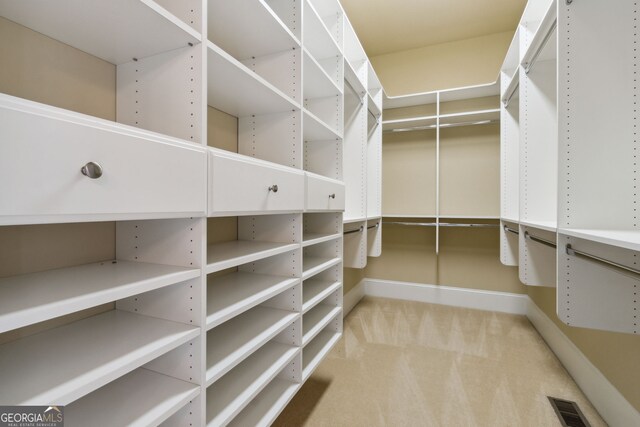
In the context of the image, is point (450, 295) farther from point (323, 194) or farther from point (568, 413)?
point (323, 194)

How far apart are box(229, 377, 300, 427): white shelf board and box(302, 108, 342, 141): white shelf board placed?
4.07 feet

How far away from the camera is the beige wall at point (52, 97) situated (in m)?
0.71

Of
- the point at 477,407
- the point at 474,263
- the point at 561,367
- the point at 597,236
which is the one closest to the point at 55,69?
the point at 597,236

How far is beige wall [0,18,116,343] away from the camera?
28.1 inches

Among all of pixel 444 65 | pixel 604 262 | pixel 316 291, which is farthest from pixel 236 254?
pixel 444 65

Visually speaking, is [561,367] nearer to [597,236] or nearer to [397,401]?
[397,401]

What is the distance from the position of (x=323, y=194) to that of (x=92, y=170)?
43.3 inches

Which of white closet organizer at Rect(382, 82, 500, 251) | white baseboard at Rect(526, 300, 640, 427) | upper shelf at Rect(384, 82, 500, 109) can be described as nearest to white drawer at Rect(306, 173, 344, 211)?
white closet organizer at Rect(382, 82, 500, 251)

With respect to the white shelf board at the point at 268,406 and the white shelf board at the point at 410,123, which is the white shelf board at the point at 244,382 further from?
the white shelf board at the point at 410,123

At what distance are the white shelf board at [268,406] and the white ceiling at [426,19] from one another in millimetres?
2874

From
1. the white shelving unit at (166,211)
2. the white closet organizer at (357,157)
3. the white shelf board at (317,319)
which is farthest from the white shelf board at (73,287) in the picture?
the white closet organizer at (357,157)

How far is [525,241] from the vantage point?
1995mm

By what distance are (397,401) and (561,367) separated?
126 cm

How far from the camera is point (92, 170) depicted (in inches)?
20.5
